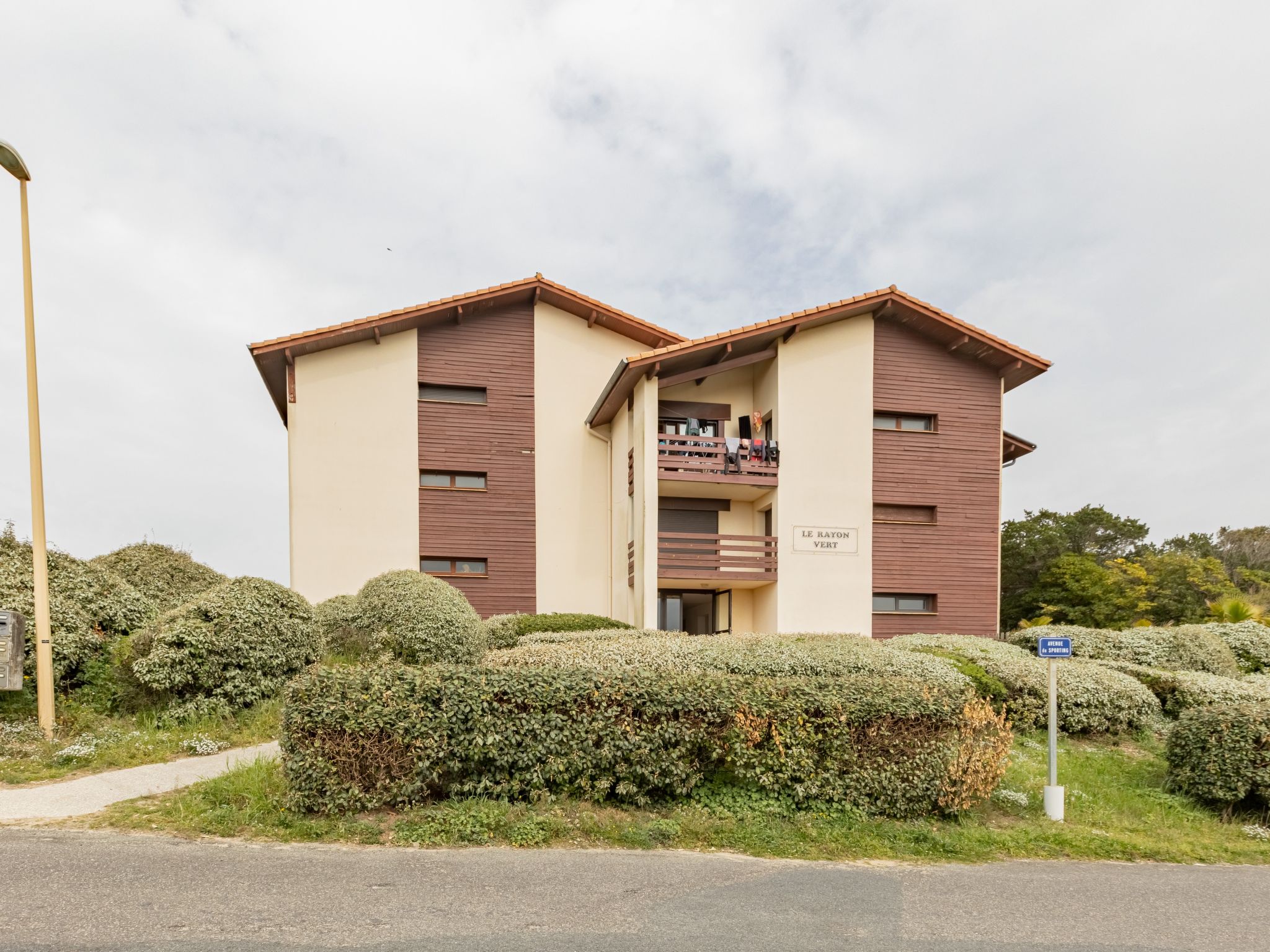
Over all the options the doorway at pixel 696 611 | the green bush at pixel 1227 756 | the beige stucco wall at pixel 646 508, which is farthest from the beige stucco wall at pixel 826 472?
the green bush at pixel 1227 756

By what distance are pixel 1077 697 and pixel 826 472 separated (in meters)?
8.67

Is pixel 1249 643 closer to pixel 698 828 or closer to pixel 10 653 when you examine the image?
pixel 698 828

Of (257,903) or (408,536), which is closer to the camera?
(257,903)

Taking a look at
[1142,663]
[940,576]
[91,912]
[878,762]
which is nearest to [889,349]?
[940,576]

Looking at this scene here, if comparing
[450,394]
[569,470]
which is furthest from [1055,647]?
[450,394]

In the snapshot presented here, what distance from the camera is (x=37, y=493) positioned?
31.4 ft

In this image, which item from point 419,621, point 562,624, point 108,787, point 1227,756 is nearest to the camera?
point 108,787

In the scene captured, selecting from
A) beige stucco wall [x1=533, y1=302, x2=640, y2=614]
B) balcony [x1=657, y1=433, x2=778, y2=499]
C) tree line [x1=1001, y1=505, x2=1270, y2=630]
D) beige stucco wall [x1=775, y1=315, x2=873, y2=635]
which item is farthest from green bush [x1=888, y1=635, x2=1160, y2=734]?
tree line [x1=1001, y1=505, x2=1270, y2=630]

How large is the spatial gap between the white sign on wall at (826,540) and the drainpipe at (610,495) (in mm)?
4777

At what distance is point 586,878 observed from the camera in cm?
579

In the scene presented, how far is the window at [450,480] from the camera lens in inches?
792

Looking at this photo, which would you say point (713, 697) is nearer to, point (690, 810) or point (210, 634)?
point (690, 810)

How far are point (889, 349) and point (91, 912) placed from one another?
19308mm

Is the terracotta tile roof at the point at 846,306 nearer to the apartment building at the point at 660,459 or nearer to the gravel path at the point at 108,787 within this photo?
the apartment building at the point at 660,459
